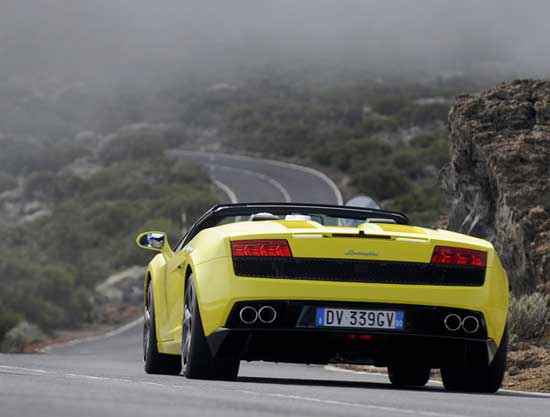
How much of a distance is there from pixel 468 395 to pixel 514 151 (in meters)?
8.03

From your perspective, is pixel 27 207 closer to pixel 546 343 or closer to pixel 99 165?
pixel 99 165

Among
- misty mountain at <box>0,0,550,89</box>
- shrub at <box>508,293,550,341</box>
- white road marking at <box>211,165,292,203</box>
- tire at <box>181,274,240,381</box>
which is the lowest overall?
misty mountain at <box>0,0,550,89</box>

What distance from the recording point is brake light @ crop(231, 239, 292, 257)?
30.6ft

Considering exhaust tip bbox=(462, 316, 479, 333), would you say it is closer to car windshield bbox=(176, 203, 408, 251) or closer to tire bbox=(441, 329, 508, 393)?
tire bbox=(441, 329, 508, 393)

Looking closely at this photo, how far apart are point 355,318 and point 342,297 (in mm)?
164

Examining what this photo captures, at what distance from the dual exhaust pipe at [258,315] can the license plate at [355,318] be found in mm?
297

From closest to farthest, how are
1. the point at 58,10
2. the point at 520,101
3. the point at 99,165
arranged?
the point at 520,101 < the point at 99,165 < the point at 58,10

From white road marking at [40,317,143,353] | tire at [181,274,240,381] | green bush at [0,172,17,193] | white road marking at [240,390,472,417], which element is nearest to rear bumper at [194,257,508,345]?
tire at [181,274,240,381]

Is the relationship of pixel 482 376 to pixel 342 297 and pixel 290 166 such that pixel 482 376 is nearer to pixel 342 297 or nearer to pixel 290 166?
pixel 342 297

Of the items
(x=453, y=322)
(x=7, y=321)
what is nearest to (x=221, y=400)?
(x=453, y=322)

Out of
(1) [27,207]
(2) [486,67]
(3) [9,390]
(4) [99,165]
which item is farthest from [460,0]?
(3) [9,390]

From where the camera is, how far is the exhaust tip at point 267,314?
9289mm

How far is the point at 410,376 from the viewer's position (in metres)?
11.6

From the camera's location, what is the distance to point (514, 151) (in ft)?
56.2
